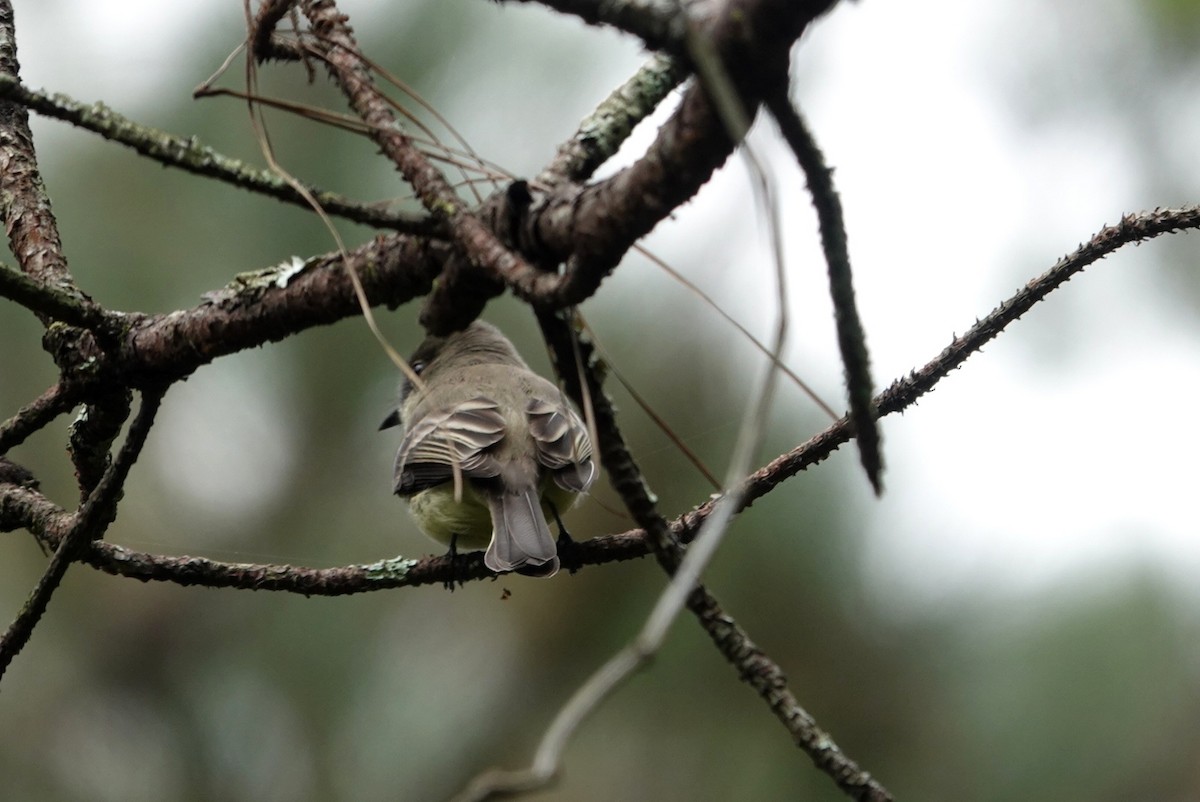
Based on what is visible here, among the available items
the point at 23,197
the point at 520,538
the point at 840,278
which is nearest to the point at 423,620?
the point at 520,538

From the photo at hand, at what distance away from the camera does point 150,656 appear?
584cm

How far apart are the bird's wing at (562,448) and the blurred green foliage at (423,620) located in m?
0.94

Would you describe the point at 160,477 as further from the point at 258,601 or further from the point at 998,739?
the point at 998,739

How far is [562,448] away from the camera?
3.82 meters

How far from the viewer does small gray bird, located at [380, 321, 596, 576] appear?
3.60 meters

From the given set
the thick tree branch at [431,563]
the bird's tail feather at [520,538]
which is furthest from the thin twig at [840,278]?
the bird's tail feather at [520,538]

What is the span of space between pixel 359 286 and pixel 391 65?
4520 millimetres


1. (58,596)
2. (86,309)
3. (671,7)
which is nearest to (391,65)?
(58,596)

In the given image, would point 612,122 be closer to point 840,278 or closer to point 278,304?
point 278,304

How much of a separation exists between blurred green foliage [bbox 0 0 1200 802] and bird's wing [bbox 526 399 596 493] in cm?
94

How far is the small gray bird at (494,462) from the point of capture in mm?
3597

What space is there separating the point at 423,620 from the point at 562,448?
2.36 metres

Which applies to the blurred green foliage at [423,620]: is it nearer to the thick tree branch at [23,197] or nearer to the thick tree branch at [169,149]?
the thick tree branch at [23,197]

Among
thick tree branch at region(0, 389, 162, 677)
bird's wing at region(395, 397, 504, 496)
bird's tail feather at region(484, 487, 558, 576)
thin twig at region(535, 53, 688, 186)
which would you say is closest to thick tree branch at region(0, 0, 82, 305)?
thick tree branch at region(0, 389, 162, 677)
